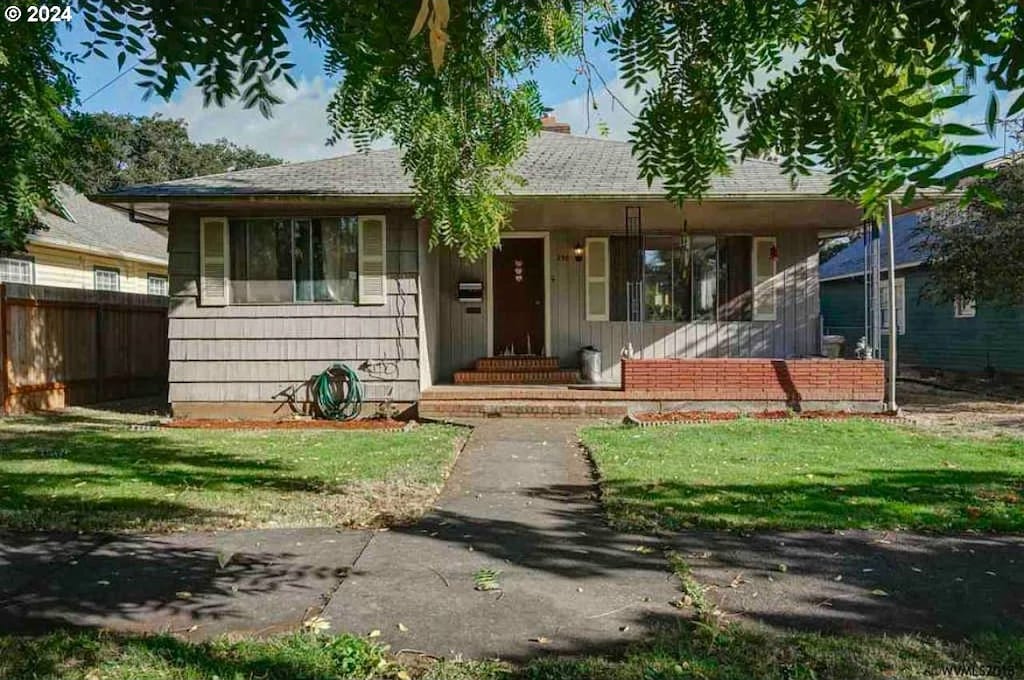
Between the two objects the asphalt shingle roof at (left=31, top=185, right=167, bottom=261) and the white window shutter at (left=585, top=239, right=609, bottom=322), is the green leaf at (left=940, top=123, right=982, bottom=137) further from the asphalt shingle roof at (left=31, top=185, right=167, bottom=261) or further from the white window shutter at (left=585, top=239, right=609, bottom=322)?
the asphalt shingle roof at (left=31, top=185, right=167, bottom=261)

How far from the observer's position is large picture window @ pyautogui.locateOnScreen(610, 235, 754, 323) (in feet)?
41.2

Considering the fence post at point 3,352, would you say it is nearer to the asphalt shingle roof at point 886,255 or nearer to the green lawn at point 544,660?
the green lawn at point 544,660

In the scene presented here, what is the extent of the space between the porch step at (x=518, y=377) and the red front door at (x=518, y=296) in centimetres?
76

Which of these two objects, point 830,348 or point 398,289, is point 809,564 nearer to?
point 398,289

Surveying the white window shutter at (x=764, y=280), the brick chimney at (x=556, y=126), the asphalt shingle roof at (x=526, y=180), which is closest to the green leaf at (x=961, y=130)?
the asphalt shingle roof at (x=526, y=180)

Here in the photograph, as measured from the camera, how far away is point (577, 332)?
41.4ft

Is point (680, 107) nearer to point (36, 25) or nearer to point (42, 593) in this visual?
point (36, 25)

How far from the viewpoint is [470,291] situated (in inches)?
496

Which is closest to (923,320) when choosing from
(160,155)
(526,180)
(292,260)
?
(526,180)

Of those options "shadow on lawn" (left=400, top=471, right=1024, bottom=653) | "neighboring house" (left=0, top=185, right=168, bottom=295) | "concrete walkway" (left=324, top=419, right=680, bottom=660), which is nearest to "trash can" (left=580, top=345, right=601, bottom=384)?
"concrete walkway" (left=324, top=419, right=680, bottom=660)

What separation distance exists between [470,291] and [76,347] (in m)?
7.14

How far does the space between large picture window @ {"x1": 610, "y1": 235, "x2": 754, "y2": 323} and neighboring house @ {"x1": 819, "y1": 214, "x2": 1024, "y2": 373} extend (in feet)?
14.1

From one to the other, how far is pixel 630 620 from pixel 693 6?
292 centimetres

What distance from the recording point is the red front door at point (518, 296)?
501 inches
